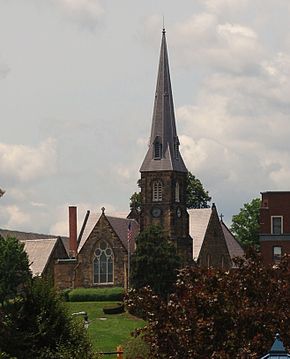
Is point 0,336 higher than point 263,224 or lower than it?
lower

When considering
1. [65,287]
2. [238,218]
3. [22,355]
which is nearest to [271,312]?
[22,355]

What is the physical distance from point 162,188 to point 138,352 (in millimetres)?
63177

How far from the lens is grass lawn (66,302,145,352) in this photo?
72000mm

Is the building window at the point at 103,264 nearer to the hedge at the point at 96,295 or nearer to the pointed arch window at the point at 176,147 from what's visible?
the hedge at the point at 96,295

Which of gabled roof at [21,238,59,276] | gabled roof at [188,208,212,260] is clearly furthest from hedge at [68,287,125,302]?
gabled roof at [188,208,212,260]

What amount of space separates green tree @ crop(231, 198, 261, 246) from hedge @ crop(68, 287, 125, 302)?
28.5 meters

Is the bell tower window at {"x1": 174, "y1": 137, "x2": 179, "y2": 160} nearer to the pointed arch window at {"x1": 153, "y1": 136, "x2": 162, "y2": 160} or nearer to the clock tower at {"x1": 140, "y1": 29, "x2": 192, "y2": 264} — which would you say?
the clock tower at {"x1": 140, "y1": 29, "x2": 192, "y2": 264}

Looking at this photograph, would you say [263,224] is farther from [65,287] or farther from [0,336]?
[0,336]

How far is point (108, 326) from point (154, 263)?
1142 cm

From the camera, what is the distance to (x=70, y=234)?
114m

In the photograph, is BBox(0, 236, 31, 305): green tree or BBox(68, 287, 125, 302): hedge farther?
BBox(68, 287, 125, 302): hedge

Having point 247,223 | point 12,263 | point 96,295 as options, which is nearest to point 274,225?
point 96,295

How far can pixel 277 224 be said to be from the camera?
312ft

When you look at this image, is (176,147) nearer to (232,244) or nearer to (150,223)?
(150,223)
